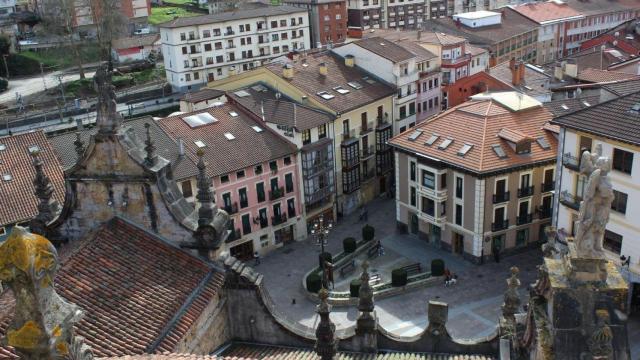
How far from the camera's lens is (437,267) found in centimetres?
5003

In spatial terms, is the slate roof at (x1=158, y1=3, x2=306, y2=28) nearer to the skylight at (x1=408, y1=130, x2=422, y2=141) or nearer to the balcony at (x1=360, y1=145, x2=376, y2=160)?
the balcony at (x1=360, y1=145, x2=376, y2=160)

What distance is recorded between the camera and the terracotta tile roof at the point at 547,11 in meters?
113

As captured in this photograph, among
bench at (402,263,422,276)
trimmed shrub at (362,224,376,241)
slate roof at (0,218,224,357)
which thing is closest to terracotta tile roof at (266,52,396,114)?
trimmed shrub at (362,224,376,241)

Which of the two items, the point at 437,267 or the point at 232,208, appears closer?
the point at 437,267

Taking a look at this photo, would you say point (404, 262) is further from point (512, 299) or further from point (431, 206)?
point (512, 299)

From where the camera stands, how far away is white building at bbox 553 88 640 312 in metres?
40.1

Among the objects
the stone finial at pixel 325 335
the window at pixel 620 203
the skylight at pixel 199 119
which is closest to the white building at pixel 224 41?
the skylight at pixel 199 119

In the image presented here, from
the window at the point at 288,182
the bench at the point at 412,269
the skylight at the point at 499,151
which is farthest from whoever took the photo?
the window at the point at 288,182

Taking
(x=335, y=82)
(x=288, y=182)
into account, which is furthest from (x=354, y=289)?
(x=335, y=82)

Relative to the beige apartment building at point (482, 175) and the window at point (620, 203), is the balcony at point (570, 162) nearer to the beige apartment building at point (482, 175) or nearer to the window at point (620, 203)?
the window at point (620, 203)

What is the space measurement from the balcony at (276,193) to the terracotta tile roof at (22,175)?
1738cm

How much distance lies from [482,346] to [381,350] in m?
3.49

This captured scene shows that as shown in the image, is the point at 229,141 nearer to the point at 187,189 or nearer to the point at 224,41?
the point at 187,189

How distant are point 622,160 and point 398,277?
17.7m
